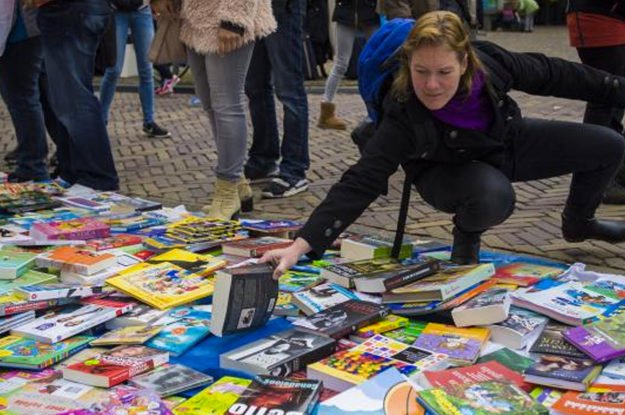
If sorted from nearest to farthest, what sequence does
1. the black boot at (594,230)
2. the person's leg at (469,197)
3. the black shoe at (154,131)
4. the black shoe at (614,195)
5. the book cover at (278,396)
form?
the book cover at (278,396), the person's leg at (469,197), the black boot at (594,230), the black shoe at (614,195), the black shoe at (154,131)

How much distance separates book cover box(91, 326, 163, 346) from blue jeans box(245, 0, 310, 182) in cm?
216

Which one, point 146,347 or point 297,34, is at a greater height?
point 297,34

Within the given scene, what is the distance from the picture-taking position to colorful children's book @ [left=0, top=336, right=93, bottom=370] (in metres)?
2.19

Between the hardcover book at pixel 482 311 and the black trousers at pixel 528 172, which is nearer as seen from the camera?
the hardcover book at pixel 482 311

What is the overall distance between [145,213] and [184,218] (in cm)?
24

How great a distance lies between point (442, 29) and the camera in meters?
2.57

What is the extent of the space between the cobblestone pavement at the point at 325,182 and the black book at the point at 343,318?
45.8 inches

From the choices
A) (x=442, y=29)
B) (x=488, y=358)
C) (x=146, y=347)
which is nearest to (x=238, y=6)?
(x=442, y=29)

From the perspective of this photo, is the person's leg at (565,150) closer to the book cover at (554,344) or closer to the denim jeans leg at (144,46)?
the book cover at (554,344)

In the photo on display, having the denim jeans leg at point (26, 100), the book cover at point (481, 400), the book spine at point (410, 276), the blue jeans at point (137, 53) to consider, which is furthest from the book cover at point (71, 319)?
the blue jeans at point (137, 53)

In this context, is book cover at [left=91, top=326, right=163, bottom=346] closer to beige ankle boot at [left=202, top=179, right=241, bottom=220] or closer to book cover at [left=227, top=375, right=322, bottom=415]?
book cover at [left=227, top=375, right=322, bottom=415]

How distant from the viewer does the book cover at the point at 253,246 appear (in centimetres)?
304

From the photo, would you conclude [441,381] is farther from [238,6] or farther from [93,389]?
[238,6]

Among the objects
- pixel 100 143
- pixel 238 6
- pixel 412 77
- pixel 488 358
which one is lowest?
pixel 488 358
